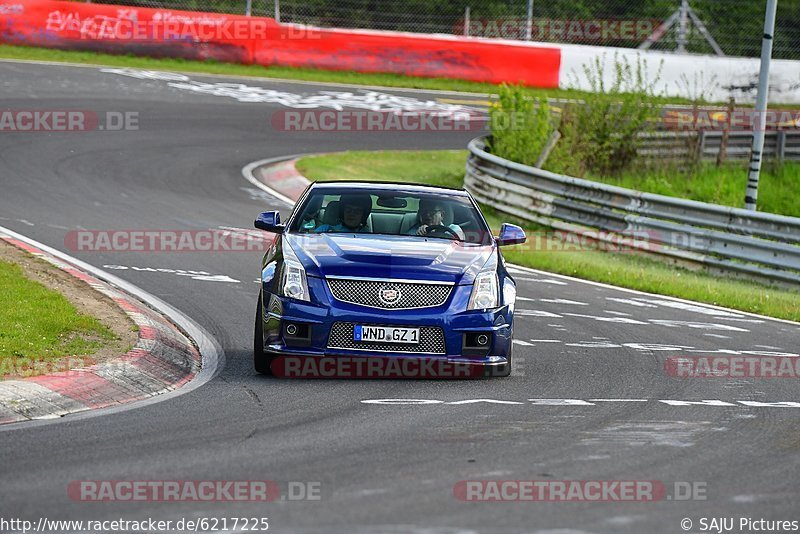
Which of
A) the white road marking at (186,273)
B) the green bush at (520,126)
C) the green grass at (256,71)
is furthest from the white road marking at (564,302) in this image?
the green grass at (256,71)

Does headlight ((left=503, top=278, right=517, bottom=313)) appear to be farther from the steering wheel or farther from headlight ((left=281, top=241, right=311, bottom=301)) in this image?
headlight ((left=281, top=241, right=311, bottom=301))

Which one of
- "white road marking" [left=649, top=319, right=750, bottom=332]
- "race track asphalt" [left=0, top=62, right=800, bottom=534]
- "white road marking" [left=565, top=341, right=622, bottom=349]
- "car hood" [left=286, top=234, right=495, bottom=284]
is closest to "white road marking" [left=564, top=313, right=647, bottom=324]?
"race track asphalt" [left=0, top=62, right=800, bottom=534]

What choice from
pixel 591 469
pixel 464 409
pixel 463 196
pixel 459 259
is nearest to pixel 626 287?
pixel 463 196

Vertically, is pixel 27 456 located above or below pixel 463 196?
below

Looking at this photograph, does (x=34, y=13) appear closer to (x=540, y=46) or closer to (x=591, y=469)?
(x=540, y=46)

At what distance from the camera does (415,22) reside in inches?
1366

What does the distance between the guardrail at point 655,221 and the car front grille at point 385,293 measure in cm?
838

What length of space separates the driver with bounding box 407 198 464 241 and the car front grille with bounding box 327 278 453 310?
3.80 feet

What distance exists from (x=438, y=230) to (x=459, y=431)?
3.11 metres

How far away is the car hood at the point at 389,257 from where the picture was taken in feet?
31.7

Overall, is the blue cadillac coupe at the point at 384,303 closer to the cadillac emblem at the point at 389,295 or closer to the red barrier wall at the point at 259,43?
the cadillac emblem at the point at 389,295

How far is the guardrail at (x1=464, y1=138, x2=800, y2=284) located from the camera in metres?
16.9

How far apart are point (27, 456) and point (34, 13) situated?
1052 inches

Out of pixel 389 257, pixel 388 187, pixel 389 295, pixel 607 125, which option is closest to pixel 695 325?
pixel 388 187
